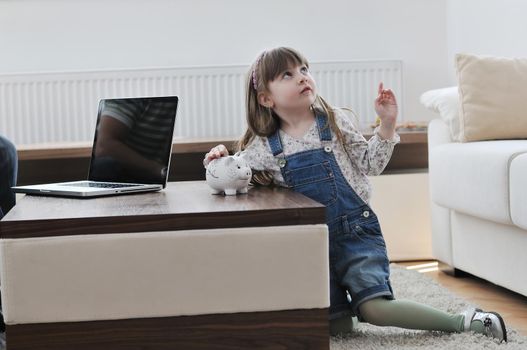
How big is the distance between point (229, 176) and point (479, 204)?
2.67 feet

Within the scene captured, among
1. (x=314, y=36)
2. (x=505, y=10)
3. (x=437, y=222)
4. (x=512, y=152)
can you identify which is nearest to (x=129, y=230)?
(x=512, y=152)

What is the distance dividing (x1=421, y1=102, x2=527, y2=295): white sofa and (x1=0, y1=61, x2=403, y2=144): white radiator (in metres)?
1.09

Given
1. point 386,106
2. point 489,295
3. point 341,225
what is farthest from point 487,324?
point 489,295

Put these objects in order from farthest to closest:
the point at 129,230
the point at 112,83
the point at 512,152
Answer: the point at 112,83, the point at 512,152, the point at 129,230

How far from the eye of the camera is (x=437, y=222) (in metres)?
2.44

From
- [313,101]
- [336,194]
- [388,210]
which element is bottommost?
[388,210]

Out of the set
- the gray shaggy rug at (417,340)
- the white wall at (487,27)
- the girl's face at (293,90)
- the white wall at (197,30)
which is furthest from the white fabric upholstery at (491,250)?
the white wall at (197,30)

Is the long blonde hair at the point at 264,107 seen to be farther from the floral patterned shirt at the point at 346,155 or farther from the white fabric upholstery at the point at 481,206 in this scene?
the white fabric upholstery at the point at 481,206

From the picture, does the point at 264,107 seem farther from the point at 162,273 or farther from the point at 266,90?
the point at 162,273

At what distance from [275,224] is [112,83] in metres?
2.39

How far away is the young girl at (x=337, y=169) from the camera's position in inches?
61.6

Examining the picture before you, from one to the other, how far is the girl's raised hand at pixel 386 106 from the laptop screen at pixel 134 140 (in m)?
0.41

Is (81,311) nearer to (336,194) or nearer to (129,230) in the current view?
(129,230)

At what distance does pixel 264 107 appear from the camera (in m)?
1.75
